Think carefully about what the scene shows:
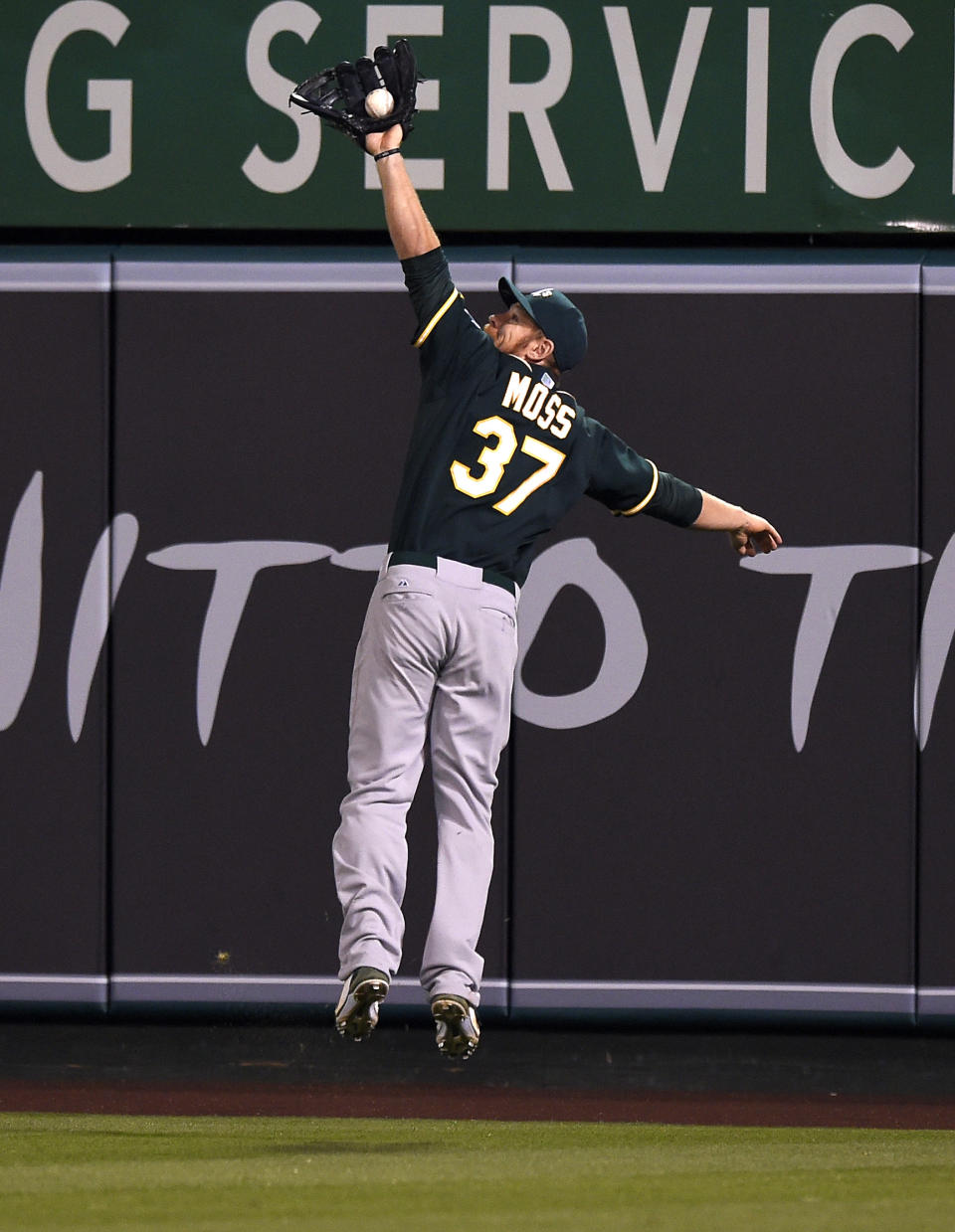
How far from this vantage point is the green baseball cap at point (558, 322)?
5.77m

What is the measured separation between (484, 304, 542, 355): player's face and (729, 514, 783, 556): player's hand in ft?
2.93

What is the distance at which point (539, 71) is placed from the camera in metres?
7.97

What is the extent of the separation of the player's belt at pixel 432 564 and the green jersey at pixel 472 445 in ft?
0.06

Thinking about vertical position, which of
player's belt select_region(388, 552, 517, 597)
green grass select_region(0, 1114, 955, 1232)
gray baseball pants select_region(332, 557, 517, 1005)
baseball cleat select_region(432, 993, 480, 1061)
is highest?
player's belt select_region(388, 552, 517, 597)

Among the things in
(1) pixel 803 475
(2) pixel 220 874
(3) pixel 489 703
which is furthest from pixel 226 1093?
(1) pixel 803 475

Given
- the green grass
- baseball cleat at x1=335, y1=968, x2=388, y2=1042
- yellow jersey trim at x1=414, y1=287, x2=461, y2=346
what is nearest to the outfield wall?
the green grass

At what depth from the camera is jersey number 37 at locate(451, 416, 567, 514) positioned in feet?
18.0

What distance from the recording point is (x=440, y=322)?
17.9 ft

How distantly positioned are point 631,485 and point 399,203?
3.84 ft

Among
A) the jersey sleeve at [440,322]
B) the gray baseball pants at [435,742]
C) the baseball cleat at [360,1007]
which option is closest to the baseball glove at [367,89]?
the jersey sleeve at [440,322]

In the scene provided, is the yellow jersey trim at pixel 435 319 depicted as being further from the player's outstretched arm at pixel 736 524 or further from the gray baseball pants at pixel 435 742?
the player's outstretched arm at pixel 736 524

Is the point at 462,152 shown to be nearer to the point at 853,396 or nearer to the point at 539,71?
the point at 539,71

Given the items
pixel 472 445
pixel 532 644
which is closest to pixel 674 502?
pixel 472 445

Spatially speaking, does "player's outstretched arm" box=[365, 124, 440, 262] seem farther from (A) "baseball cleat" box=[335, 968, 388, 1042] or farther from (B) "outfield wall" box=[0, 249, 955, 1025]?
(B) "outfield wall" box=[0, 249, 955, 1025]
